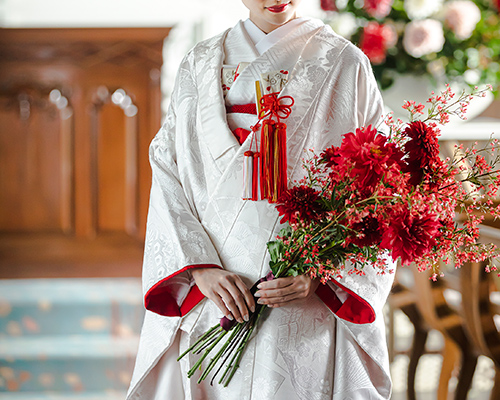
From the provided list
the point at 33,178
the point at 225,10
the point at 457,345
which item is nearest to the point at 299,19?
the point at 457,345

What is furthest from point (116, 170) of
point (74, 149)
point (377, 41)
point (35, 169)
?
point (377, 41)

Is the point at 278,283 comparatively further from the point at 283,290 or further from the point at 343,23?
the point at 343,23

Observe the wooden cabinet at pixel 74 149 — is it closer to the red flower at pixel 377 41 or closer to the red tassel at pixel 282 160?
the red flower at pixel 377 41

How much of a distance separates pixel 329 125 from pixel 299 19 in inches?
8.5

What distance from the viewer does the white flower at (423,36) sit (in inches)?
80.7

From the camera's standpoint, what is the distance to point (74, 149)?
3.59 metres

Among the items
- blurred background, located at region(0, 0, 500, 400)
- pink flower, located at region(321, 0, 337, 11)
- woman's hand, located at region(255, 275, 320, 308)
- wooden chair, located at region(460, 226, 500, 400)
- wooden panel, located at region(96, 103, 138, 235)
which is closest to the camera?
woman's hand, located at region(255, 275, 320, 308)

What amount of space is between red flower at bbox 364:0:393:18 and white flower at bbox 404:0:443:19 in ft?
0.25

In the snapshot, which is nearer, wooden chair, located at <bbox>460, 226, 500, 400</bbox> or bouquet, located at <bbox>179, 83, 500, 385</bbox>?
bouquet, located at <bbox>179, 83, 500, 385</bbox>

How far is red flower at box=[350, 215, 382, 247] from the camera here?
83 cm

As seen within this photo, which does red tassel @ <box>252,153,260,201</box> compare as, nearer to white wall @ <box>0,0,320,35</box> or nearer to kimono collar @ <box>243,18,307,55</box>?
kimono collar @ <box>243,18,307,55</box>

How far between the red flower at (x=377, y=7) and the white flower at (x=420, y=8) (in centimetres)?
8

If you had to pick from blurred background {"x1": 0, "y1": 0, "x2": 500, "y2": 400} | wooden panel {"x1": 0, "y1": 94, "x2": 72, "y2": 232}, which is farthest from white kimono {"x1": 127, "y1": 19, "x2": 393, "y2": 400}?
wooden panel {"x1": 0, "y1": 94, "x2": 72, "y2": 232}

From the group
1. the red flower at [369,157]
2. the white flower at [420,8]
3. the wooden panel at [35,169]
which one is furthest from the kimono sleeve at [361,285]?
the wooden panel at [35,169]
